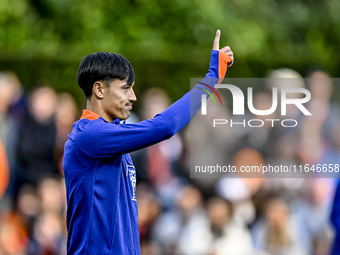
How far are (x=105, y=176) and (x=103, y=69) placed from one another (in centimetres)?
66

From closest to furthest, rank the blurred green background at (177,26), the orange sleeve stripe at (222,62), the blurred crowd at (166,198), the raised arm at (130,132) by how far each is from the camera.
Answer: the raised arm at (130,132) < the orange sleeve stripe at (222,62) < the blurred crowd at (166,198) < the blurred green background at (177,26)

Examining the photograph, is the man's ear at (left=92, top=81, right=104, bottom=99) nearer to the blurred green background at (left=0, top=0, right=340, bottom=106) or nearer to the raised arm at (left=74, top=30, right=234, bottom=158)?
the raised arm at (left=74, top=30, right=234, bottom=158)

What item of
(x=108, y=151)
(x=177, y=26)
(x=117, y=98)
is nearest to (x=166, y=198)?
(x=117, y=98)

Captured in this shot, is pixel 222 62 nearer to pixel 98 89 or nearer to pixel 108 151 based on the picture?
pixel 98 89

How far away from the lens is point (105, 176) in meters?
2.72

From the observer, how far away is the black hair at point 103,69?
113 inches

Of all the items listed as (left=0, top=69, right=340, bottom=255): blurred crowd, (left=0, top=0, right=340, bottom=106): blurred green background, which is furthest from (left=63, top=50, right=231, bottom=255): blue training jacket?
(left=0, top=0, right=340, bottom=106): blurred green background

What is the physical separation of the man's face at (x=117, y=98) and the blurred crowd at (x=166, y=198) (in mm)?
3164

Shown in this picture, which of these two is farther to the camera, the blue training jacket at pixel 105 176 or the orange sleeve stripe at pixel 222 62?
the orange sleeve stripe at pixel 222 62

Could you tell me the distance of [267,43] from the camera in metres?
8.97

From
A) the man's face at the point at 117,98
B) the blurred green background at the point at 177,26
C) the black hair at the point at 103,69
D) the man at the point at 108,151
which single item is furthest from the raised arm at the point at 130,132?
the blurred green background at the point at 177,26

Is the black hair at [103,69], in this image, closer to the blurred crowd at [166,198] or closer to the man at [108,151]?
the man at [108,151]

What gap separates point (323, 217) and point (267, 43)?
4009 mm

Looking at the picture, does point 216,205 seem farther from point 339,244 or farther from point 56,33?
point 56,33
